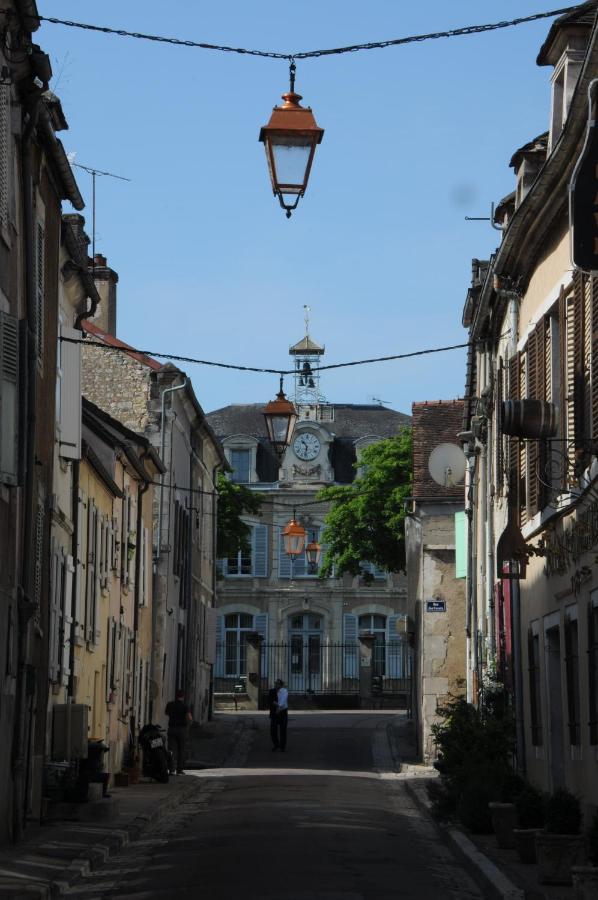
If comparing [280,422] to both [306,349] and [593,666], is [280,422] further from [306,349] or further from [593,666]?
[306,349]

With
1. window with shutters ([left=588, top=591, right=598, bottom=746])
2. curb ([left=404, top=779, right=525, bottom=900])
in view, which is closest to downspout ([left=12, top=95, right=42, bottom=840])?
curb ([left=404, top=779, right=525, bottom=900])

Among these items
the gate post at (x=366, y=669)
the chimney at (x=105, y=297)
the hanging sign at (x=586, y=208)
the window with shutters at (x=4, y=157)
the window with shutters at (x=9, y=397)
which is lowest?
the gate post at (x=366, y=669)

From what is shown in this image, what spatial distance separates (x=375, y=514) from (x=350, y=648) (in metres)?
11.3

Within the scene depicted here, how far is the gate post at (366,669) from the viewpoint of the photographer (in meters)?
50.5

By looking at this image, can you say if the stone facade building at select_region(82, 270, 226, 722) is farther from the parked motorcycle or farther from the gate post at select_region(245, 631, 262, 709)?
the gate post at select_region(245, 631, 262, 709)

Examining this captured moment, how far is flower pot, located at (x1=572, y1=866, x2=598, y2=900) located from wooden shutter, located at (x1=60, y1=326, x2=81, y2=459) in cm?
1160

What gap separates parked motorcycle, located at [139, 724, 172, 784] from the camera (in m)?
25.9

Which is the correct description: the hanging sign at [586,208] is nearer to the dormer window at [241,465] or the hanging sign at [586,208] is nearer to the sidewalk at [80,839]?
the sidewalk at [80,839]

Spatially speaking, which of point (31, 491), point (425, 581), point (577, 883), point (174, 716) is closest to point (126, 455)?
point (174, 716)

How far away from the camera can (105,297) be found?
3784 cm

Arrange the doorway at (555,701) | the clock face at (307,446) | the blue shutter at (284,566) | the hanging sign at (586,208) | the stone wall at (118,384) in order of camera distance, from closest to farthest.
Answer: the hanging sign at (586,208) → the doorway at (555,701) → the stone wall at (118,384) → the blue shutter at (284,566) → the clock face at (307,446)

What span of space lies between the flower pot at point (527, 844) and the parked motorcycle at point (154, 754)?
518 inches

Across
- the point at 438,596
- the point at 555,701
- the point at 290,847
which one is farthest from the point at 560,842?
the point at 438,596

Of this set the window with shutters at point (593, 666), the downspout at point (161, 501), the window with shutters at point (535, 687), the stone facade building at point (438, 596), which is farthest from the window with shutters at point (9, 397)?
the downspout at point (161, 501)
